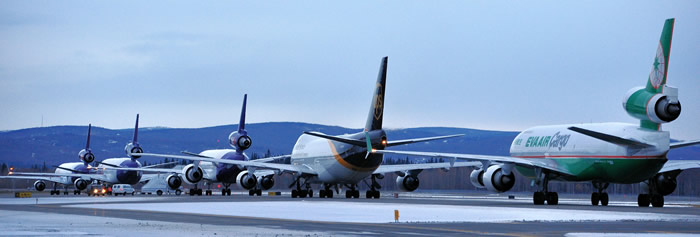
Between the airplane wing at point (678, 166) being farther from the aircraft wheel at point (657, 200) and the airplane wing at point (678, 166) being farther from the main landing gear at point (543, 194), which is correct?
the main landing gear at point (543, 194)

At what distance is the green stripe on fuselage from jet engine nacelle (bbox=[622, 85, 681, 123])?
11.7ft

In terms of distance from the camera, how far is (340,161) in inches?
2739

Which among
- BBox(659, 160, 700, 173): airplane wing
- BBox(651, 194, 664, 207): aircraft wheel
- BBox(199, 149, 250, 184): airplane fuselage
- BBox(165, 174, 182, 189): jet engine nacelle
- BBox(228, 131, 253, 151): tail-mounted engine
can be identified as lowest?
BBox(651, 194, 664, 207): aircraft wheel

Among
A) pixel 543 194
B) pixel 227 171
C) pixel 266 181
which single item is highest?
pixel 227 171

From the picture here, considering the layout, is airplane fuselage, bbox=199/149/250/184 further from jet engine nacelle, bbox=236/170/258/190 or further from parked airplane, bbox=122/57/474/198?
parked airplane, bbox=122/57/474/198

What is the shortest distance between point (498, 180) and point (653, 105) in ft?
36.8

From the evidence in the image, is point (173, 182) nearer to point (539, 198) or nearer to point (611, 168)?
point (539, 198)

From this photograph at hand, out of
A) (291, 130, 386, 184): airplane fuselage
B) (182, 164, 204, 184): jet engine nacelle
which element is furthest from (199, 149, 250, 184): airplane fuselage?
(291, 130, 386, 184): airplane fuselage

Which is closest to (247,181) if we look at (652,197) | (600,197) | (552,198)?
(552,198)

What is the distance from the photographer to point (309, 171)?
246 feet

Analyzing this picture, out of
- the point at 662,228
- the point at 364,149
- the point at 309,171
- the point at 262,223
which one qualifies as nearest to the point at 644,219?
the point at 662,228

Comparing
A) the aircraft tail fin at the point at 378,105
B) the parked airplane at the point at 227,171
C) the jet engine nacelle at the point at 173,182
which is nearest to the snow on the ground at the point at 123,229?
the aircraft tail fin at the point at 378,105

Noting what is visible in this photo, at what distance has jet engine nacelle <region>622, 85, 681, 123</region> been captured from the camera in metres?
44.1

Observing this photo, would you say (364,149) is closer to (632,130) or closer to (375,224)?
(632,130)
